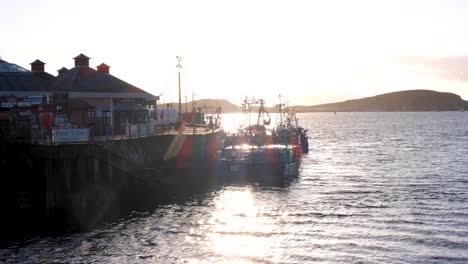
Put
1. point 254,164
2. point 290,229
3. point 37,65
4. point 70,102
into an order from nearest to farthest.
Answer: point 290,229 → point 70,102 → point 254,164 → point 37,65

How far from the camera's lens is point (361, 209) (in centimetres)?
3972

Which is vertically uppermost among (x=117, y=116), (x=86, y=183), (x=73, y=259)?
(x=117, y=116)

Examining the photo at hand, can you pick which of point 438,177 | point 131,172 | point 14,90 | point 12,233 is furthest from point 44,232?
point 438,177

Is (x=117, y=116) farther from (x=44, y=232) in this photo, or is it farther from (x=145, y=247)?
(x=145, y=247)

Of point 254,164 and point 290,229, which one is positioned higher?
point 254,164

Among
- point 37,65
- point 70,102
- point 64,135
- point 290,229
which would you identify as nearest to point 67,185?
point 64,135

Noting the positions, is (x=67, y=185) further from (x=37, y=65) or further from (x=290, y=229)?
(x=37, y=65)

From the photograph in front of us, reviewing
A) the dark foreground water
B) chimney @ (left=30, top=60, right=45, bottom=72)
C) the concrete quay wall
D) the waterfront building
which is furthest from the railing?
chimney @ (left=30, top=60, right=45, bottom=72)

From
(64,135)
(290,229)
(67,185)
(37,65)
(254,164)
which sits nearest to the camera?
(290,229)

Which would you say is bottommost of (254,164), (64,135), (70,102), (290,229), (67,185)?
(290,229)

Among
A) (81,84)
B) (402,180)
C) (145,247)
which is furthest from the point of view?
(402,180)

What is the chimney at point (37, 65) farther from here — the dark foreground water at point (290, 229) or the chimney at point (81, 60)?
the dark foreground water at point (290, 229)

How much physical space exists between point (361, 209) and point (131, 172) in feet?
Result: 56.6

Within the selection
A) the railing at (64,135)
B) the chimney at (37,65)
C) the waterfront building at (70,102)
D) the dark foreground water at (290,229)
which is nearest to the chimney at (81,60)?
the waterfront building at (70,102)
